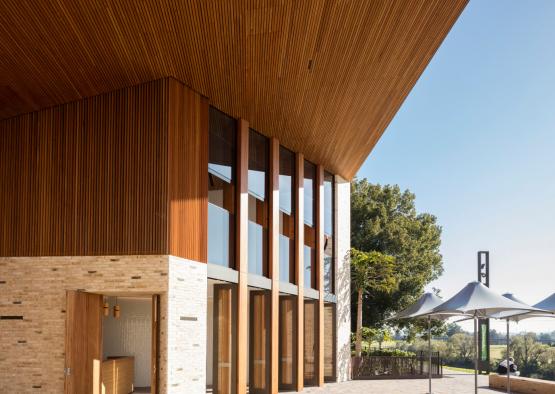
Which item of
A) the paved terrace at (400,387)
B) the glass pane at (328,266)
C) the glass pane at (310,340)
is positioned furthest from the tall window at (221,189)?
the glass pane at (328,266)

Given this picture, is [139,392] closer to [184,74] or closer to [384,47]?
[184,74]

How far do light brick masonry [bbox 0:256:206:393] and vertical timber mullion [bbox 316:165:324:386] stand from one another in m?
7.69

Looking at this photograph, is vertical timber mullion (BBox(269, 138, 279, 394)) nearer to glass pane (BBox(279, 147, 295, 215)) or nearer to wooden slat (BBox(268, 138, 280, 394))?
wooden slat (BBox(268, 138, 280, 394))

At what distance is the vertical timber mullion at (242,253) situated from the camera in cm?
1530

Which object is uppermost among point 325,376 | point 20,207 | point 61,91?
point 61,91

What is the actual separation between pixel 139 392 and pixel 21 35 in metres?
9.80

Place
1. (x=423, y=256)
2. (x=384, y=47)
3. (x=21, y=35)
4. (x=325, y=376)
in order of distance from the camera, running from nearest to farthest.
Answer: (x=21, y=35), (x=384, y=47), (x=325, y=376), (x=423, y=256)

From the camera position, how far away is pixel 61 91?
1284 cm

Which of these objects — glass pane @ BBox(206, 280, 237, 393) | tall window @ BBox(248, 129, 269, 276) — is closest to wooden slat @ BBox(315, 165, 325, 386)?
tall window @ BBox(248, 129, 269, 276)

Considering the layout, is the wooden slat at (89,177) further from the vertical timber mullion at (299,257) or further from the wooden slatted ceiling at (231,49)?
the vertical timber mullion at (299,257)

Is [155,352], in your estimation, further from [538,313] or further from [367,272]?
[367,272]

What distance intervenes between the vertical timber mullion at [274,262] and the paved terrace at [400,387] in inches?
72.6

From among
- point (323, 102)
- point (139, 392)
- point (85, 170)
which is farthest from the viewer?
point (139, 392)

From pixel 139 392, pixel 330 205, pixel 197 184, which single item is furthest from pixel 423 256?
pixel 197 184
